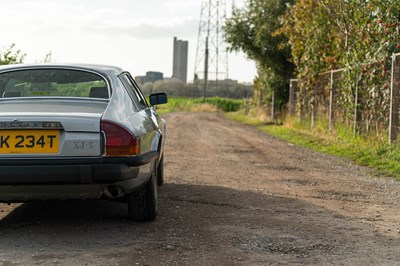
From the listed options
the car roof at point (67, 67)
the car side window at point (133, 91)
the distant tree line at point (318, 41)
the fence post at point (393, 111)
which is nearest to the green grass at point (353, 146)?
the fence post at point (393, 111)

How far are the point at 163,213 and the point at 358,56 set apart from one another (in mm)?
10354

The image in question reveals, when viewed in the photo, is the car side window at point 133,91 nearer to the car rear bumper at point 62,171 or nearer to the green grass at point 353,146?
the car rear bumper at point 62,171

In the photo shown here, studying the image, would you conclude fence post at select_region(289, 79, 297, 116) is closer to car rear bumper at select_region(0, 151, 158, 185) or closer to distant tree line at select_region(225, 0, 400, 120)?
distant tree line at select_region(225, 0, 400, 120)

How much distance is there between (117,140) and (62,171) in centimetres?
49

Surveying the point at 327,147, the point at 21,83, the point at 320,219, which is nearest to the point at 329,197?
the point at 320,219

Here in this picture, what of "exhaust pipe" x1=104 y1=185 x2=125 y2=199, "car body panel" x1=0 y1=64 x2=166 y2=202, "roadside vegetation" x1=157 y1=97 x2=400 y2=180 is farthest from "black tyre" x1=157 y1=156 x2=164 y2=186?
"roadside vegetation" x1=157 y1=97 x2=400 y2=180

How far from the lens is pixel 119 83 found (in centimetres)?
564

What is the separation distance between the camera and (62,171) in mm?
4625

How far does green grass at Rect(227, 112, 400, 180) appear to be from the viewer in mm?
10898

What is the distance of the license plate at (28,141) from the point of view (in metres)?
4.66

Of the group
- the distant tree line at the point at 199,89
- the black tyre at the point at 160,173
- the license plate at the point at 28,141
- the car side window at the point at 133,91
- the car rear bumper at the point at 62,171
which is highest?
the distant tree line at the point at 199,89

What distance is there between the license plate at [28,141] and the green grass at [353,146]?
640 centimetres

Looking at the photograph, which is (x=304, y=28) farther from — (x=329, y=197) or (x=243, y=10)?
(x=329, y=197)

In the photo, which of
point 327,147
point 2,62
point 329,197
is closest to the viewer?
point 329,197
